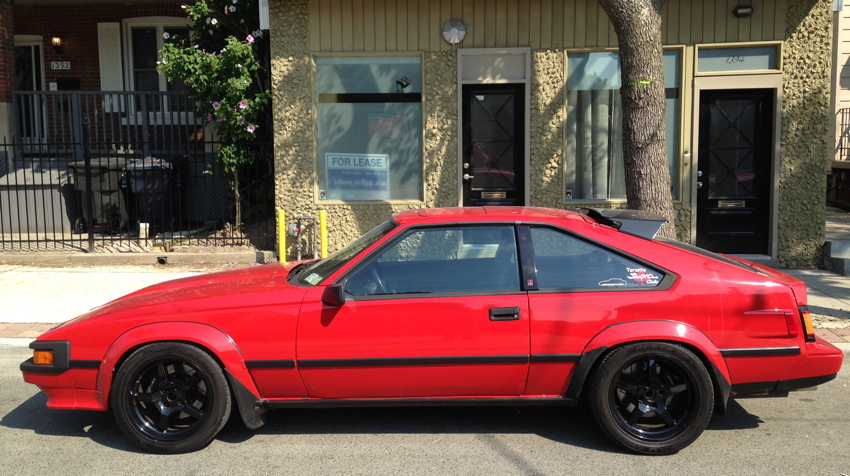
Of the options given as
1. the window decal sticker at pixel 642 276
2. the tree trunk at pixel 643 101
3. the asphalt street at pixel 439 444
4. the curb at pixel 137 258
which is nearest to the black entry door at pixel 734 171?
the tree trunk at pixel 643 101

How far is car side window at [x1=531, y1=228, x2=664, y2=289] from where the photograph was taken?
462 cm

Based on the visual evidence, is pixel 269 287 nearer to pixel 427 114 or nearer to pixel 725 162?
pixel 427 114

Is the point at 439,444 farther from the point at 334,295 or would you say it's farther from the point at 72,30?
the point at 72,30

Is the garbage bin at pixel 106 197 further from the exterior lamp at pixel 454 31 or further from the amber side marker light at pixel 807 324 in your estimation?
the amber side marker light at pixel 807 324

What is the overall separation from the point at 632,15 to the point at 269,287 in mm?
4537

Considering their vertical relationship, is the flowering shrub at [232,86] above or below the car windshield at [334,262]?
above

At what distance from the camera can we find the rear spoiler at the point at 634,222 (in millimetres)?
4902

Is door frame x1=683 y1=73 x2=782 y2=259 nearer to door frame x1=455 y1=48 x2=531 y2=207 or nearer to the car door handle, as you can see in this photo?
door frame x1=455 y1=48 x2=531 y2=207

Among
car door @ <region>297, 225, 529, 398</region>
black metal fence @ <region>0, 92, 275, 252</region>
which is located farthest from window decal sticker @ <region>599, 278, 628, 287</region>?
black metal fence @ <region>0, 92, 275, 252</region>

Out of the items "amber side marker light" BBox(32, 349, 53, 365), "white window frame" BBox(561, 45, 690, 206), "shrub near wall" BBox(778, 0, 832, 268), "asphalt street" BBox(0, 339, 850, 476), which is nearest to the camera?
"asphalt street" BBox(0, 339, 850, 476)

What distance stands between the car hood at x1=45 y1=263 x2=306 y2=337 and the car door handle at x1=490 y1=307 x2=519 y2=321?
3.74 feet

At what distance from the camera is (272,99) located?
10.5 m

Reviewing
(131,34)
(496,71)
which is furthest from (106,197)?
(496,71)

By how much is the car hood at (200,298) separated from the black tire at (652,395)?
1.89 m
